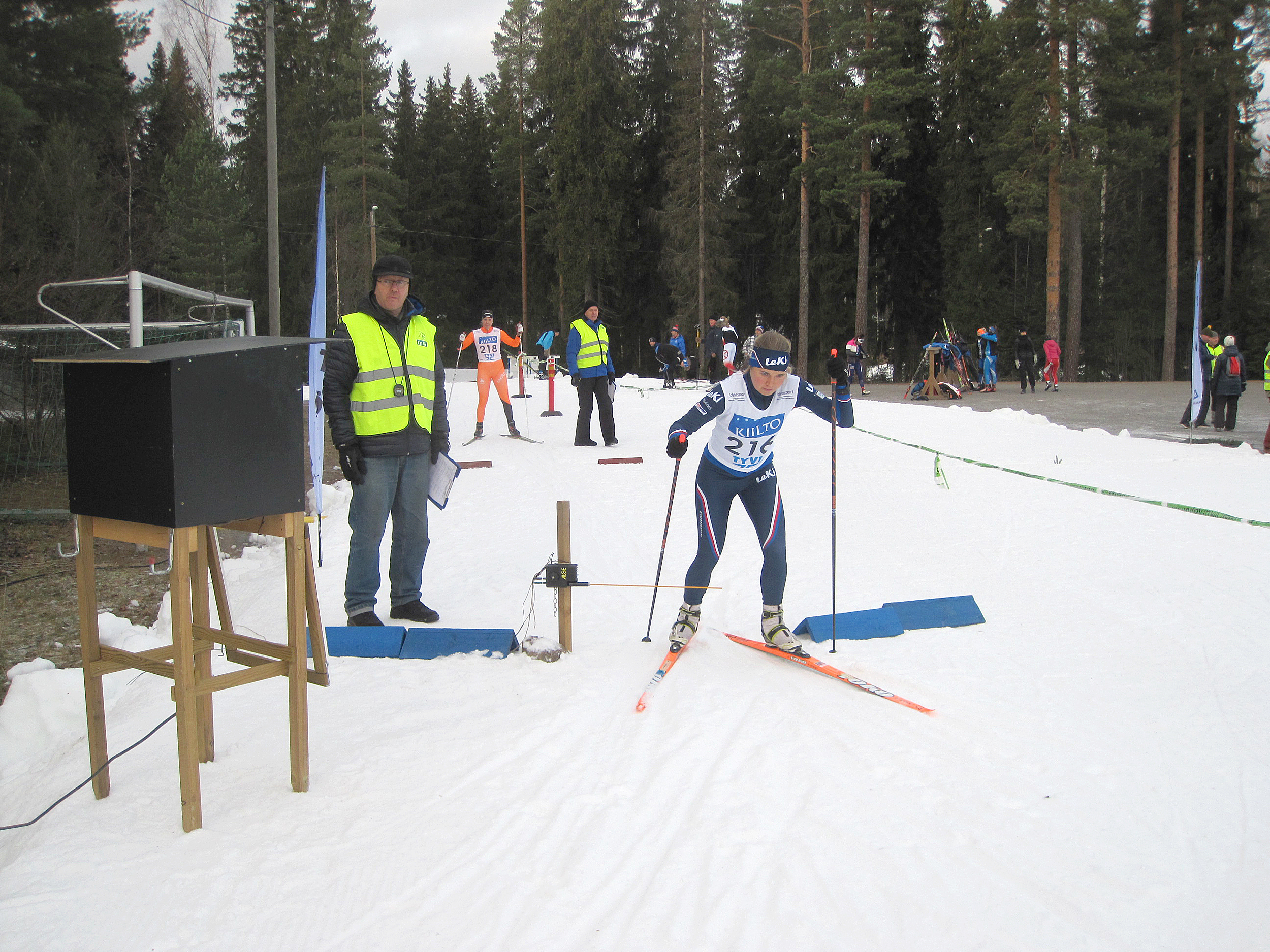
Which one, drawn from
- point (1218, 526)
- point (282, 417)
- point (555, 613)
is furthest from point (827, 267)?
point (282, 417)

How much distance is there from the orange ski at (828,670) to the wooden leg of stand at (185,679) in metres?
2.95

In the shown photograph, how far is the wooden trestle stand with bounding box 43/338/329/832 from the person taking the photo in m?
3.19

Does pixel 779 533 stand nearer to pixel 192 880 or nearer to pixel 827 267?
pixel 192 880

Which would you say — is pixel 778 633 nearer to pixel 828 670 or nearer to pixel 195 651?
pixel 828 670

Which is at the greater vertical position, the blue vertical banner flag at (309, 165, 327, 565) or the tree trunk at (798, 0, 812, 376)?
the tree trunk at (798, 0, 812, 376)

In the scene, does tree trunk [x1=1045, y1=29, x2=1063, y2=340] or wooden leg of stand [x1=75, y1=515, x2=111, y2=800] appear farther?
tree trunk [x1=1045, y1=29, x2=1063, y2=340]

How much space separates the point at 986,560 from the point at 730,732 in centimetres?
393

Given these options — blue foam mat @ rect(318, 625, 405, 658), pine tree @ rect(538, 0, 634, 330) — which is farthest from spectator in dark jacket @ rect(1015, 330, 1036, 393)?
pine tree @ rect(538, 0, 634, 330)

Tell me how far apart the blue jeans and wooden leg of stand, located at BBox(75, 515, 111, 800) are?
1850 millimetres

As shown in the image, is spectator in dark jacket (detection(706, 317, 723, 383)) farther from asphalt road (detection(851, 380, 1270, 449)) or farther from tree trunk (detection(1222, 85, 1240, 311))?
tree trunk (detection(1222, 85, 1240, 311))

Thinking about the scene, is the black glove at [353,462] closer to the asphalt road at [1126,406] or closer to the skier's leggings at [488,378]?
the skier's leggings at [488,378]

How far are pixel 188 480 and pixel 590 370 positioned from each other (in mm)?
9398

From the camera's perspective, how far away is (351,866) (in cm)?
315

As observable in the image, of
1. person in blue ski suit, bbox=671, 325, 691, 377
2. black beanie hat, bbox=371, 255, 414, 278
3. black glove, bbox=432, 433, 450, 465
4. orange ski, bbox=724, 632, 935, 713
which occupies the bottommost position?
orange ski, bbox=724, 632, 935, 713
